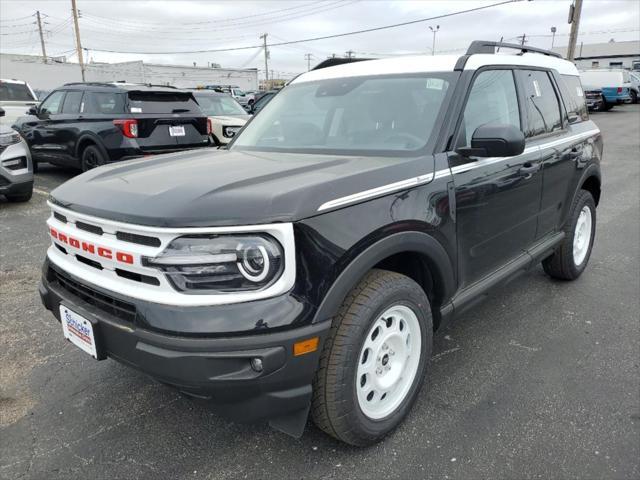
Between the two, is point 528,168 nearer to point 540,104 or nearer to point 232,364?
point 540,104

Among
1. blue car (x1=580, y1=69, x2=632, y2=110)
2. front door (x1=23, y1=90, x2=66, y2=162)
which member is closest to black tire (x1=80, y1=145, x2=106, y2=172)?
front door (x1=23, y1=90, x2=66, y2=162)

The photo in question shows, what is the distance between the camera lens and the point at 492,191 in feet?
9.77

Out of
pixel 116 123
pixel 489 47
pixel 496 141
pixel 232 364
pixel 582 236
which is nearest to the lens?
pixel 232 364

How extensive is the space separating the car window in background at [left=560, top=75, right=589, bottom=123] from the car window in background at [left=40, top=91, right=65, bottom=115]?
8408 millimetres

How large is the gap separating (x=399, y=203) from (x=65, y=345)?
2.54 m

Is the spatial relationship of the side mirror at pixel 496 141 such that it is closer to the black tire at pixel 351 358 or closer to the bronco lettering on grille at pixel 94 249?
the black tire at pixel 351 358

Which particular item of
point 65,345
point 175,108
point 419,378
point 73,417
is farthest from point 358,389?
point 175,108

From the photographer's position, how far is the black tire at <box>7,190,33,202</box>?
7.46 meters

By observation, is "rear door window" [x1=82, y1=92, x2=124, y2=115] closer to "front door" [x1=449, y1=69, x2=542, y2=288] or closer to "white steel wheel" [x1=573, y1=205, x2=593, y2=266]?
"front door" [x1=449, y1=69, x2=542, y2=288]

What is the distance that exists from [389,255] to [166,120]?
6807mm

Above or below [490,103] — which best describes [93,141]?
below

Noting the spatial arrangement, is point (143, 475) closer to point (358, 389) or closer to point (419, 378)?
point (358, 389)

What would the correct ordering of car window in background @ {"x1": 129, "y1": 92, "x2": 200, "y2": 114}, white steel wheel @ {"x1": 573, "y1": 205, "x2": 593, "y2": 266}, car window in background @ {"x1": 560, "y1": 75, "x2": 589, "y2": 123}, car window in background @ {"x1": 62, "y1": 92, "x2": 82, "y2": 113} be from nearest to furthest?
car window in background @ {"x1": 560, "y1": 75, "x2": 589, "y2": 123}, white steel wheel @ {"x1": 573, "y1": 205, "x2": 593, "y2": 266}, car window in background @ {"x1": 129, "y1": 92, "x2": 200, "y2": 114}, car window in background @ {"x1": 62, "y1": 92, "x2": 82, "y2": 113}

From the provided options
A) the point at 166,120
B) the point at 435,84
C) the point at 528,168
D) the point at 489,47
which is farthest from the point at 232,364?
the point at 166,120
